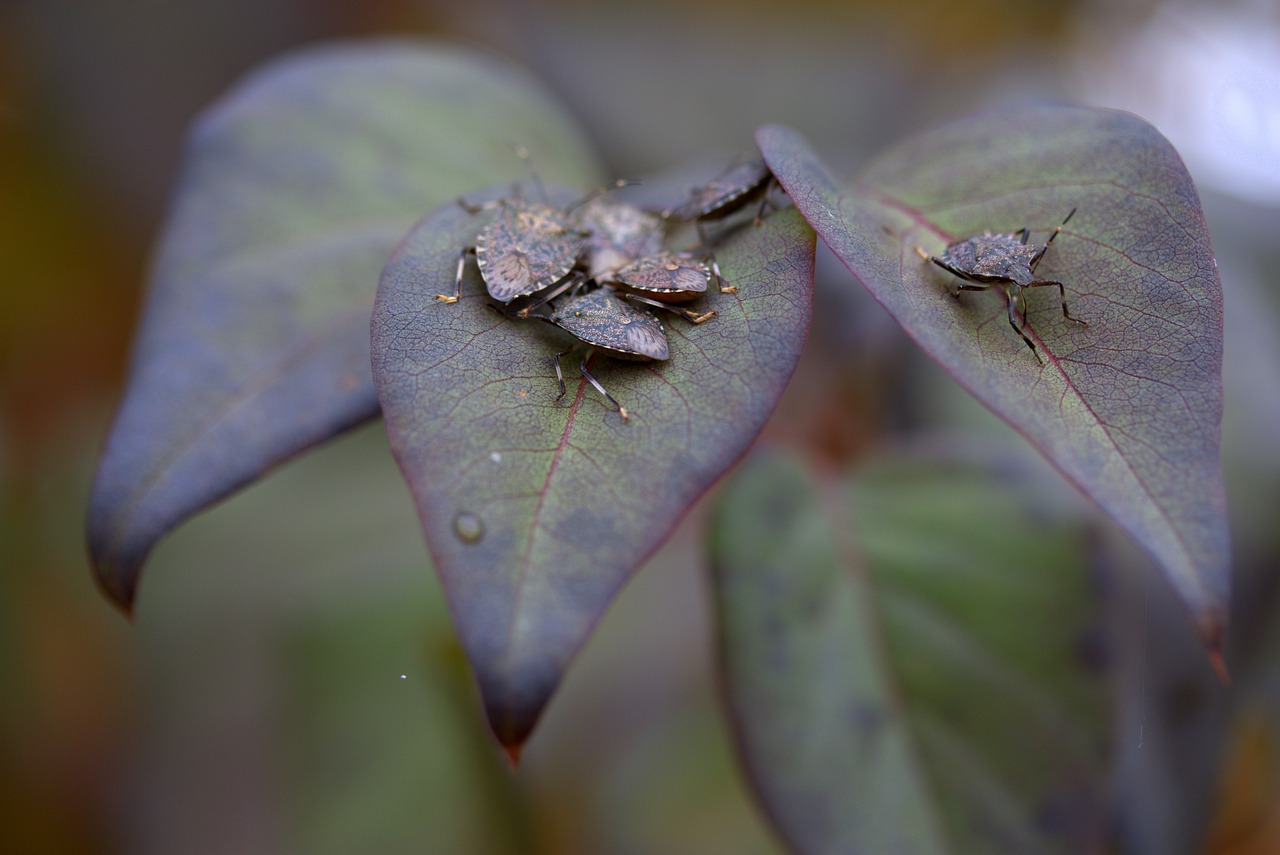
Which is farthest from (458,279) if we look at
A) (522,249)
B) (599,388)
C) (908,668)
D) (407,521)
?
(407,521)

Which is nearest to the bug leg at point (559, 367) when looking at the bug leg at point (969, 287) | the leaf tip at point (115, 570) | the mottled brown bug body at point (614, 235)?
the mottled brown bug body at point (614, 235)

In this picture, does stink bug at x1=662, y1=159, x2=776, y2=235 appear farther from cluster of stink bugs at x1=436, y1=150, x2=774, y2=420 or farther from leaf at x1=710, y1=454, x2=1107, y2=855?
leaf at x1=710, y1=454, x2=1107, y2=855

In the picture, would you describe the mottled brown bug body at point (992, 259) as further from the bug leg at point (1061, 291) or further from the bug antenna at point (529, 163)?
the bug antenna at point (529, 163)

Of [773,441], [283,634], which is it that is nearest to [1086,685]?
[773,441]

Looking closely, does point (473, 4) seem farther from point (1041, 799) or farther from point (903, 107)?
point (1041, 799)

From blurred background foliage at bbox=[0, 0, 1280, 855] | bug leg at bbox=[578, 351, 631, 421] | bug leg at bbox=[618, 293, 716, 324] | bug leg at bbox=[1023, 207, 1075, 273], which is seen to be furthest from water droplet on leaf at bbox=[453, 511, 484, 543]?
blurred background foliage at bbox=[0, 0, 1280, 855]

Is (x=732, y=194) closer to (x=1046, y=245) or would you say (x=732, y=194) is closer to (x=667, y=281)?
(x=667, y=281)
